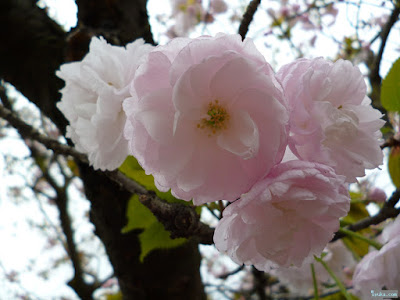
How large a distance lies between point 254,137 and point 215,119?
0.08 metres

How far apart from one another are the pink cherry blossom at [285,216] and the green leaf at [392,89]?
1.30ft

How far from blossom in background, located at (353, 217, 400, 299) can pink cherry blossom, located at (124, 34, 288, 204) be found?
1.38ft

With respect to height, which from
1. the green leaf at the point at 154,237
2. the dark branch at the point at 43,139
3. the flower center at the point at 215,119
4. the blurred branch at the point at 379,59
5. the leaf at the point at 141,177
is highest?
the blurred branch at the point at 379,59

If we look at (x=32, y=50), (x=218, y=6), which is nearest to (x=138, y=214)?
(x=32, y=50)

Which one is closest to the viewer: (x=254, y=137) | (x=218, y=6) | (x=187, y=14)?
(x=254, y=137)

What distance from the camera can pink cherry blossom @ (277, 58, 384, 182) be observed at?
0.42 metres

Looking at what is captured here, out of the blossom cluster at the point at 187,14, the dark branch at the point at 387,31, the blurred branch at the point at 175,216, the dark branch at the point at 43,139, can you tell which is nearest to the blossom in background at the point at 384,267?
the blurred branch at the point at 175,216

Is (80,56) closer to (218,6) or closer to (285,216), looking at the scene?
(285,216)

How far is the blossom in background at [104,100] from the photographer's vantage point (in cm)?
57

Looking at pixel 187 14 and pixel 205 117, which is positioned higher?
pixel 187 14

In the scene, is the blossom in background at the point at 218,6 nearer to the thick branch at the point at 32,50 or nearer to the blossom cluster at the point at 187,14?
the blossom cluster at the point at 187,14

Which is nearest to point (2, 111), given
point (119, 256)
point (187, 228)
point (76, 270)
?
point (119, 256)

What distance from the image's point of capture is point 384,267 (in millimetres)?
695

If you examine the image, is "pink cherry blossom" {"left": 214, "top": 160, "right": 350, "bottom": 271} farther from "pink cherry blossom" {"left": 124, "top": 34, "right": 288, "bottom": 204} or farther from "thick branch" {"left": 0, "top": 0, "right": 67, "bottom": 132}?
"thick branch" {"left": 0, "top": 0, "right": 67, "bottom": 132}
